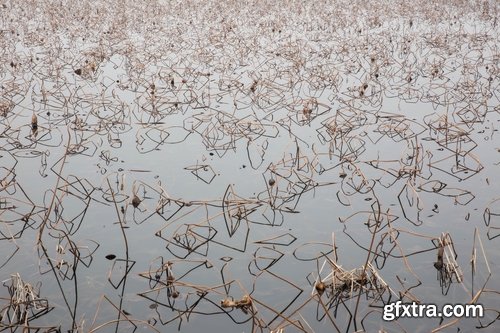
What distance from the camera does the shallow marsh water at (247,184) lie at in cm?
388

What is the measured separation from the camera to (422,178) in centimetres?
570

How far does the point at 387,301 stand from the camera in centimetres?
382

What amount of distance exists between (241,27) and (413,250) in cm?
1010

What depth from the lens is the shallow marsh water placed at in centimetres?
388

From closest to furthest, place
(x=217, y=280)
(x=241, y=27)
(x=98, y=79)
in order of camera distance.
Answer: (x=217, y=280), (x=98, y=79), (x=241, y=27)

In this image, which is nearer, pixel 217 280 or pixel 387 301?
pixel 387 301

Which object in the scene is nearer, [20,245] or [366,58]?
[20,245]

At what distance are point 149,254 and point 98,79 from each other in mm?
5861

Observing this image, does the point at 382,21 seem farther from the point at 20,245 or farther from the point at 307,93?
the point at 20,245

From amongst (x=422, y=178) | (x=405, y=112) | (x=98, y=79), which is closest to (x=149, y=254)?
(x=422, y=178)

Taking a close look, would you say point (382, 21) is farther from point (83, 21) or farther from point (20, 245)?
point (20, 245)

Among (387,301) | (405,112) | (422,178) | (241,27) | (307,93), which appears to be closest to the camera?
(387,301)

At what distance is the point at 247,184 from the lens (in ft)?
18.6

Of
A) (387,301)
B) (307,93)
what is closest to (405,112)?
(307,93)
